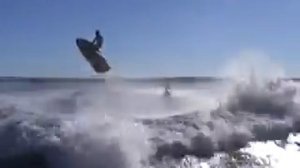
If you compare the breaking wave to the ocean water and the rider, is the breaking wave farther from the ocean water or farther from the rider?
the rider

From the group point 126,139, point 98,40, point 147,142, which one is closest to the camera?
point 126,139

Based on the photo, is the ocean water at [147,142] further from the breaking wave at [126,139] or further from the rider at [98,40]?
the rider at [98,40]

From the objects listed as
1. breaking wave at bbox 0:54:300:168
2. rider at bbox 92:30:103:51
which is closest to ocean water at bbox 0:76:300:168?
breaking wave at bbox 0:54:300:168

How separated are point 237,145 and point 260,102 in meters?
16.9

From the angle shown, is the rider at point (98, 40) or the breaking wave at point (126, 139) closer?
the breaking wave at point (126, 139)

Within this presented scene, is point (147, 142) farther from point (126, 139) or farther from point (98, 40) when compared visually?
point (98, 40)

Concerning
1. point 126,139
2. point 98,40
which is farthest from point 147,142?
point 98,40

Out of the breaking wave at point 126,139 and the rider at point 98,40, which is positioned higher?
the rider at point 98,40

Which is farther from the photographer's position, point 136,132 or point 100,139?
point 136,132

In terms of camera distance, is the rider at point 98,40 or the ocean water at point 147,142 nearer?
the ocean water at point 147,142

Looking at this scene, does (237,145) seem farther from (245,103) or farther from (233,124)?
(245,103)

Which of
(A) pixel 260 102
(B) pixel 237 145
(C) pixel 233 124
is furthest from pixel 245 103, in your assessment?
(B) pixel 237 145

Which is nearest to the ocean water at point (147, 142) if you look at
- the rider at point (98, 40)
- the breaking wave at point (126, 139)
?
the breaking wave at point (126, 139)

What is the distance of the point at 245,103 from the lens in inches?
1588
